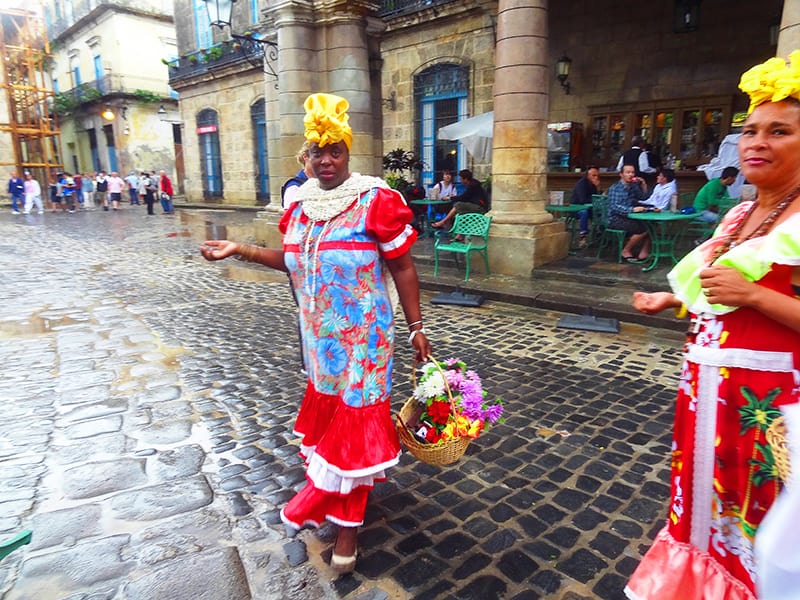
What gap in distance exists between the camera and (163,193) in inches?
976

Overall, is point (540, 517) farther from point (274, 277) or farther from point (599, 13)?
point (599, 13)

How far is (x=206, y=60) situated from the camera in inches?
928

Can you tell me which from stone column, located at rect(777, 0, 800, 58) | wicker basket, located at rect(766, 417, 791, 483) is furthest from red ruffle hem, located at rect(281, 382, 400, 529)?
stone column, located at rect(777, 0, 800, 58)

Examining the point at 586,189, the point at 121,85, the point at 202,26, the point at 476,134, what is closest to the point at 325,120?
the point at 586,189

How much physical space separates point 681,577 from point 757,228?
45.8 inches

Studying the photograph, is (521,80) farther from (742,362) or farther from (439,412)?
(742,362)

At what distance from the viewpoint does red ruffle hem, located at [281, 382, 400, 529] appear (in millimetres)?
2406

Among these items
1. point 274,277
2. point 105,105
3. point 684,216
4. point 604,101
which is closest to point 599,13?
point 604,101

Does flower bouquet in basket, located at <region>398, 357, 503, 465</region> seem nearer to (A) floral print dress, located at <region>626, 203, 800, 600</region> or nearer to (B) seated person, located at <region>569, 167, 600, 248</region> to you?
(A) floral print dress, located at <region>626, 203, 800, 600</region>

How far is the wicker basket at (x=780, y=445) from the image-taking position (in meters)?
1.44

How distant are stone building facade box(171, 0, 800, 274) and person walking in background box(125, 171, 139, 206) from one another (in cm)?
2034

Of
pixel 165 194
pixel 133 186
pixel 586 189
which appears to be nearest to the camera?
pixel 586 189

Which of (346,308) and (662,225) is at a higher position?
(346,308)

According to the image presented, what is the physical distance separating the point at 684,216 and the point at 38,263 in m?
12.2
